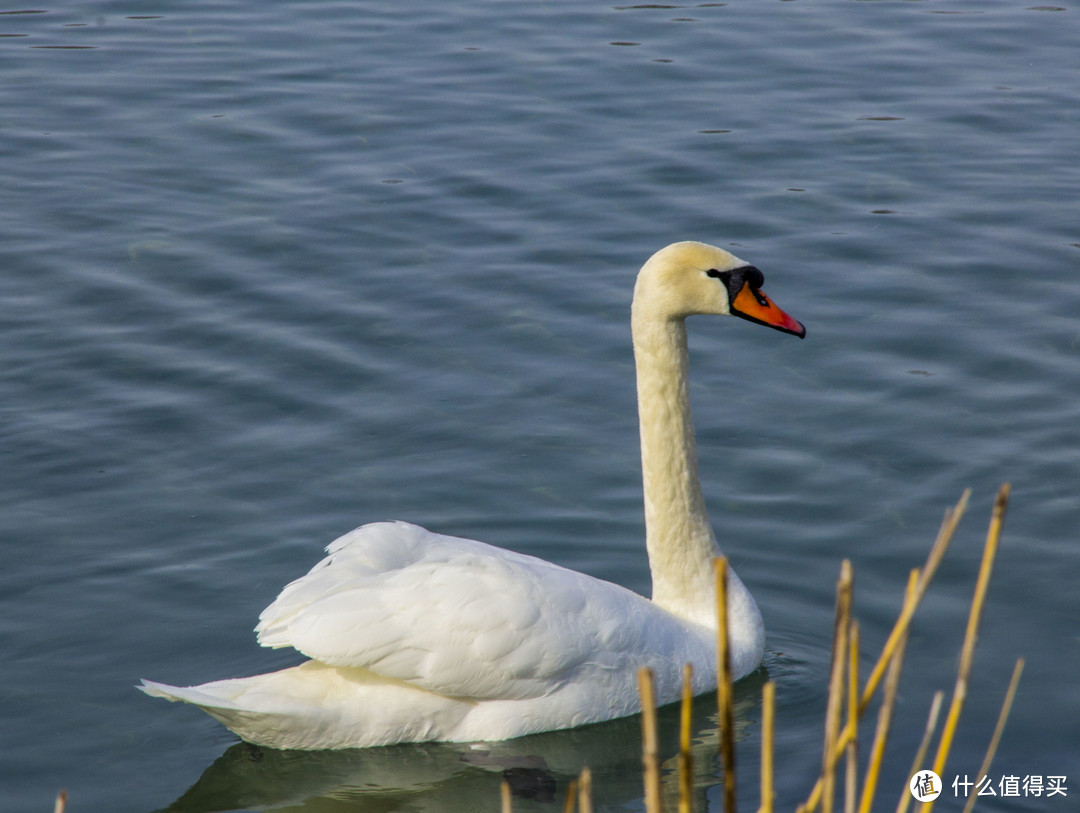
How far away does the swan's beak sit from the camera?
→ 5969 millimetres

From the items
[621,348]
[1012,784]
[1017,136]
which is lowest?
[1012,784]

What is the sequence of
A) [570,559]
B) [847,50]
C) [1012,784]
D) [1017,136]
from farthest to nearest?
[847,50], [1017,136], [570,559], [1012,784]

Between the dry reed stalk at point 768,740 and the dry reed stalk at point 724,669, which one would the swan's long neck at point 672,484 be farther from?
the dry reed stalk at point 724,669

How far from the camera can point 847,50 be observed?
44.6ft

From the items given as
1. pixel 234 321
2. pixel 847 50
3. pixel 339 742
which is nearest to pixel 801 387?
pixel 234 321

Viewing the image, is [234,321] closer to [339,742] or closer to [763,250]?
[763,250]

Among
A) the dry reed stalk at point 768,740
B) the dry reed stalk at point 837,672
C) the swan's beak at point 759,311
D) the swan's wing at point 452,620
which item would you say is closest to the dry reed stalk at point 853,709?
the dry reed stalk at point 837,672

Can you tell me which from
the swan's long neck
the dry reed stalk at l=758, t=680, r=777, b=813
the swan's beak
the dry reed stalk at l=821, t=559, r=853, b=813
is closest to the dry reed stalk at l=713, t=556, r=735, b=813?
the dry reed stalk at l=758, t=680, r=777, b=813

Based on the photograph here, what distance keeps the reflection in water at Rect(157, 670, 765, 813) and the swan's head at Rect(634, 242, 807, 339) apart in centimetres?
158

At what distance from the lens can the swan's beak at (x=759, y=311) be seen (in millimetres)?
5969

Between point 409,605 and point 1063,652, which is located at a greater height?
point 409,605

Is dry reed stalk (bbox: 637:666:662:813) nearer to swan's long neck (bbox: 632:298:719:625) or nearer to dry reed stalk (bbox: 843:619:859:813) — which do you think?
dry reed stalk (bbox: 843:619:859:813)

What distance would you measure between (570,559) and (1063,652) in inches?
80.9

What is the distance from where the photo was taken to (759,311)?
19.8 feet
